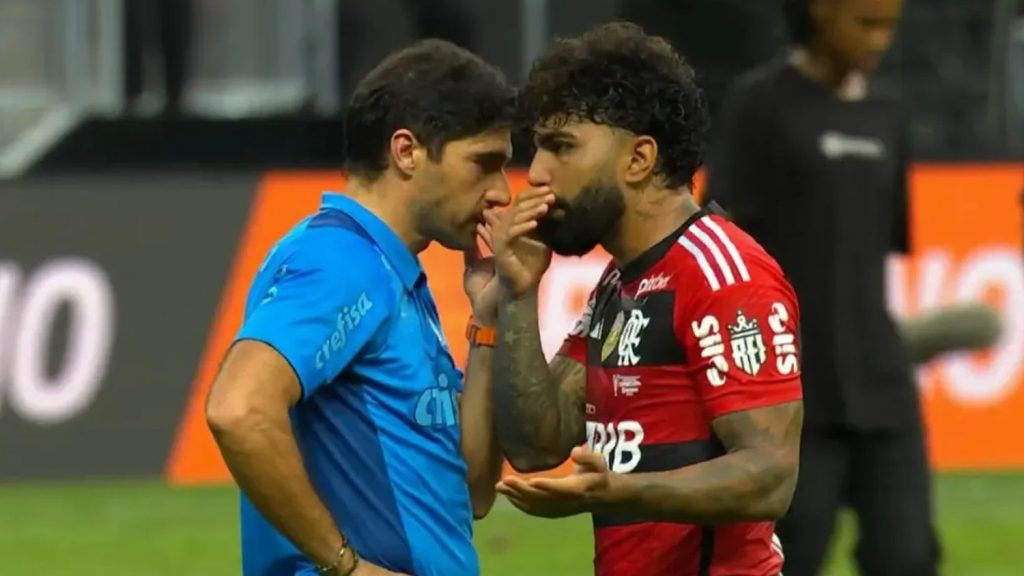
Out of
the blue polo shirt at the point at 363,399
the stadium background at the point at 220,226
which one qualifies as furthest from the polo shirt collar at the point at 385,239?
the stadium background at the point at 220,226

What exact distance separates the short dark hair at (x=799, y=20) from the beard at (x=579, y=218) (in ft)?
8.47

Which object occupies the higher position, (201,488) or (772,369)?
(772,369)

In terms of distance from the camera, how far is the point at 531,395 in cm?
486

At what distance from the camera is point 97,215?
1301 centimetres

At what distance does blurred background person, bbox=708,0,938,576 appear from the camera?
278 inches

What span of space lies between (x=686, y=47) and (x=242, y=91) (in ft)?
8.45

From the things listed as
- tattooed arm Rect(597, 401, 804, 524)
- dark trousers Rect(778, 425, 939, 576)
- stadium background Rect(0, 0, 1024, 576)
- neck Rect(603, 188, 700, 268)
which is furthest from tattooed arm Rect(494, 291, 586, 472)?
stadium background Rect(0, 0, 1024, 576)

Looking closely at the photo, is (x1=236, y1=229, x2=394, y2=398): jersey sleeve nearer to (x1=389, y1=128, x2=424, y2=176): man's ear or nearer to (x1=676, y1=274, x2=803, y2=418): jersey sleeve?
(x1=389, y1=128, x2=424, y2=176): man's ear

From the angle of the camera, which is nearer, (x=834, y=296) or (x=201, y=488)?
(x=834, y=296)

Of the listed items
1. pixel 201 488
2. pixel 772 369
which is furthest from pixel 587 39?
pixel 201 488

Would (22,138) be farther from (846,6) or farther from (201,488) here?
(846,6)

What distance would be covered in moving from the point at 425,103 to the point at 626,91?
1.31 ft

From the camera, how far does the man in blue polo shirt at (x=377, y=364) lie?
4473mm

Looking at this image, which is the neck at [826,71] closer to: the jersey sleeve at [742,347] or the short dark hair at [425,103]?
the short dark hair at [425,103]
